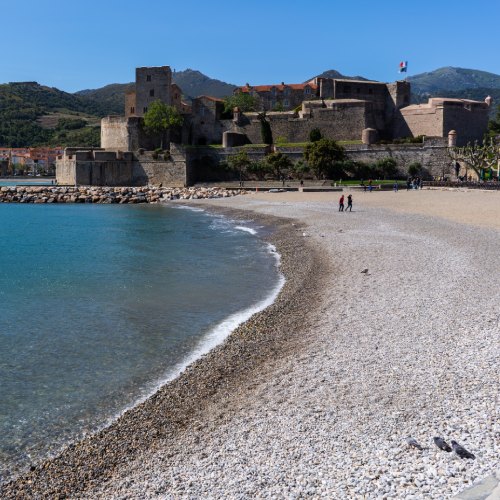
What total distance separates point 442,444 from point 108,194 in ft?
165

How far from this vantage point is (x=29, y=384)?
9031 millimetres

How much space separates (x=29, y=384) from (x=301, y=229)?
1900cm

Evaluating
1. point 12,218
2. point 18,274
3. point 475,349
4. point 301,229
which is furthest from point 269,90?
point 475,349

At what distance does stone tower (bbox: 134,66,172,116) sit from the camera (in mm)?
59500

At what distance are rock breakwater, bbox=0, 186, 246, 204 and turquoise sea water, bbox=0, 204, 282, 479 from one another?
2292cm

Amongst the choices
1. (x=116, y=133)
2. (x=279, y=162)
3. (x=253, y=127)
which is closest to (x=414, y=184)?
(x=279, y=162)

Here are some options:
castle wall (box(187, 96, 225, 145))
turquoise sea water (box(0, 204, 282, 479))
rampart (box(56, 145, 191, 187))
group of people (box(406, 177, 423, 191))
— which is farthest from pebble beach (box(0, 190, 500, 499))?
castle wall (box(187, 96, 225, 145))

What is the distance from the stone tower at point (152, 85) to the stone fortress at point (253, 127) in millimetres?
Result: 93

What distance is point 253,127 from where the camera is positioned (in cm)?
6031

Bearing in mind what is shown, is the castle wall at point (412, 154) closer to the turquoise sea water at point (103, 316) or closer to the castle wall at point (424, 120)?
the castle wall at point (424, 120)

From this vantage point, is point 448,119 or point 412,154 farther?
point 448,119

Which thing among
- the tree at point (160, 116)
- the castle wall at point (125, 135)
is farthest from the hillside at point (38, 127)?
the tree at point (160, 116)

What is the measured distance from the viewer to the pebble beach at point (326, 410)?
5.66 meters

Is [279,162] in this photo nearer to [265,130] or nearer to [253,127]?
[265,130]
